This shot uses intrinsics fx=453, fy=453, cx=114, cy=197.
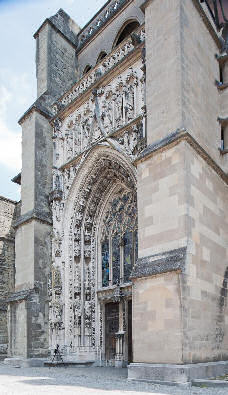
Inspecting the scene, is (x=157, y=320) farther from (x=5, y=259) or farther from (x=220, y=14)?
(x=5, y=259)

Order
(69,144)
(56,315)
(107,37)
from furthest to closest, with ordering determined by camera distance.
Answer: (107,37), (69,144), (56,315)

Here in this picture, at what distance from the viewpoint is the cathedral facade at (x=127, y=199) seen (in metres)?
9.00

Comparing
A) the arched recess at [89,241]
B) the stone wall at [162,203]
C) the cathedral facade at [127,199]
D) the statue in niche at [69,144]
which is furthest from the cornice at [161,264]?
the statue in niche at [69,144]

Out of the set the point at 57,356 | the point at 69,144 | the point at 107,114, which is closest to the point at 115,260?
Answer: the point at 57,356

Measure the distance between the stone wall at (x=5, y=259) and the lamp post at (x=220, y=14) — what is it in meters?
12.0

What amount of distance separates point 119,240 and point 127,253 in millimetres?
549

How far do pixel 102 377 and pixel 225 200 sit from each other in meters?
5.01

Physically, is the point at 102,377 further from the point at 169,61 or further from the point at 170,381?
the point at 169,61

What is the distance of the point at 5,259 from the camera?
767 inches

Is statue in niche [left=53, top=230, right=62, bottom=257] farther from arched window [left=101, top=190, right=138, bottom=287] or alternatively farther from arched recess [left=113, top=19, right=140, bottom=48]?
arched recess [left=113, top=19, right=140, bottom=48]

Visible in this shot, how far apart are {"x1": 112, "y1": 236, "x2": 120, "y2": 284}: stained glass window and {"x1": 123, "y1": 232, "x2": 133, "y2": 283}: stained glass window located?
28cm

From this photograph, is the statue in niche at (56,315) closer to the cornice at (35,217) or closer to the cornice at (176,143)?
the cornice at (35,217)

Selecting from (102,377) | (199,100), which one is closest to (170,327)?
(102,377)

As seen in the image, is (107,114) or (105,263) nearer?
(107,114)
